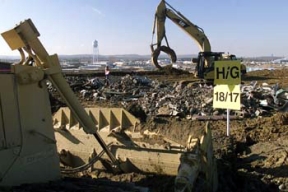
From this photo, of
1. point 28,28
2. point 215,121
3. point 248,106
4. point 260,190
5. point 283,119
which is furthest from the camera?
point 248,106

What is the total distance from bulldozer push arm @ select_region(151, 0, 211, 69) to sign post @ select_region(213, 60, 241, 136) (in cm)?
1169

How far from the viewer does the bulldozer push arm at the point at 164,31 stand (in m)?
20.0

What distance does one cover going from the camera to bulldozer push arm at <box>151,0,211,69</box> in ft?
65.7

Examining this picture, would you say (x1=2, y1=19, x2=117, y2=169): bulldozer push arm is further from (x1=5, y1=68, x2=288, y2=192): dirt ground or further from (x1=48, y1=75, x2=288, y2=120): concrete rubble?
(x1=48, y1=75, x2=288, y2=120): concrete rubble

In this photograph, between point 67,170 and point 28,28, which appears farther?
point 67,170

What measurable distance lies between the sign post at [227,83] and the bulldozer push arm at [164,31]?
11688 mm

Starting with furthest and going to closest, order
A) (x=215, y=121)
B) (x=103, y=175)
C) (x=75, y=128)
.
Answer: (x=215, y=121)
(x=75, y=128)
(x=103, y=175)

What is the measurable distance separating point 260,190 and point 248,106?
7.73 meters

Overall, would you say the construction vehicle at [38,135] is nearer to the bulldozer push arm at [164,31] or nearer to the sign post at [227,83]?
the sign post at [227,83]

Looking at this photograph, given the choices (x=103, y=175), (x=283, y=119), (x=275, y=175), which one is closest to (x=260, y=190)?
(x=275, y=175)

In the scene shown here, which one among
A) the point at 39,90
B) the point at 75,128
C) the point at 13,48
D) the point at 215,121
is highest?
the point at 13,48

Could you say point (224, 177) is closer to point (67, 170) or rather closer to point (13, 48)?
point (67, 170)

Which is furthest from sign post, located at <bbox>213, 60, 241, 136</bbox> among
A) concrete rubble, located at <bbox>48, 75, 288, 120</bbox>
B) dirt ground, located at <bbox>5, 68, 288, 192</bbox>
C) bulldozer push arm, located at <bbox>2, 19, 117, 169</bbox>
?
bulldozer push arm, located at <bbox>2, 19, 117, 169</bbox>

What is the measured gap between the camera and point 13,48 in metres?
4.55
